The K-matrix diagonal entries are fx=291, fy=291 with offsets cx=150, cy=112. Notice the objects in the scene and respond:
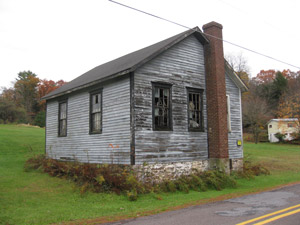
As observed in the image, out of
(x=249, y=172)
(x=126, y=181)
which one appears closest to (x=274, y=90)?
(x=249, y=172)

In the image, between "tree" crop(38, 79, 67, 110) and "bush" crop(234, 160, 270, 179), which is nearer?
"bush" crop(234, 160, 270, 179)

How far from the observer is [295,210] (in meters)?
7.59

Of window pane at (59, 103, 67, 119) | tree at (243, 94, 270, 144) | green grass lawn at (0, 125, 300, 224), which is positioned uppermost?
tree at (243, 94, 270, 144)

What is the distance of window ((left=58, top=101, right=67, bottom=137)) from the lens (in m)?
16.9

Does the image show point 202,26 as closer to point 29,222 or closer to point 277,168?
point 277,168

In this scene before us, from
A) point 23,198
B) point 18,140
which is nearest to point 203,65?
point 23,198

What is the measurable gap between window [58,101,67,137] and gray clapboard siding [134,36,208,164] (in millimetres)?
6649

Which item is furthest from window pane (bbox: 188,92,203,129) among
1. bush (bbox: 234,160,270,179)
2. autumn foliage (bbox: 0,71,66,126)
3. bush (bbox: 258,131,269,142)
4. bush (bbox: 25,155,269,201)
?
autumn foliage (bbox: 0,71,66,126)

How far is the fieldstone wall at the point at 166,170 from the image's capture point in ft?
38.2

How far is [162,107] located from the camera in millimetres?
12820

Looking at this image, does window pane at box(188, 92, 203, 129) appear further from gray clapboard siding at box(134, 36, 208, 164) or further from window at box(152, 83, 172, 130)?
window at box(152, 83, 172, 130)

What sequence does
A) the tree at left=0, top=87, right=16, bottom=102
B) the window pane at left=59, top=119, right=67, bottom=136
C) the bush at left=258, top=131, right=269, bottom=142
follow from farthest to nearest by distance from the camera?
1. the tree at left=0, top=87, right=16, bottom=102
2. the bush at left=258, top=131, right=269, bottom=142
3. the window pane at left=59, top=119, right=67, bottom=136

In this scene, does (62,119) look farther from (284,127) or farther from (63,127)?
(284,127)

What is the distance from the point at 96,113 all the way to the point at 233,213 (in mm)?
8651
